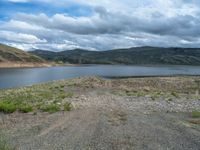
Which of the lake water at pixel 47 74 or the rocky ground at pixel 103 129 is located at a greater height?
the rocky ground at pixel 103 129

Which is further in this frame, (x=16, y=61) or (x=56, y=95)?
(x=16, y=61)

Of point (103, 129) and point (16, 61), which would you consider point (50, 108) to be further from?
point (16, 61)

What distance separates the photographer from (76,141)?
11.5 m

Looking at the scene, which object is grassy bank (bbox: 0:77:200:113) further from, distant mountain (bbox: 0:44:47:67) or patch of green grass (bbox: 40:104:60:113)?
distant mountain (bbox: 0:44:47:67)

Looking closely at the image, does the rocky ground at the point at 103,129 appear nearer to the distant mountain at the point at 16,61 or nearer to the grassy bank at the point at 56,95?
the grassy bank at the point at 56,95

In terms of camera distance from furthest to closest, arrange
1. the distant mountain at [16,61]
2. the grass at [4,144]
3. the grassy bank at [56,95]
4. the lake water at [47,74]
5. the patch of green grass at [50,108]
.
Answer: the distant mountain at [16,61]
the lake water at [47,74]
the grassy bank at [56,95]
the patch of green grass at [50,108]
the grass at [4,144]

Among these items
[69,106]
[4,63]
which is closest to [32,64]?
[4,63]

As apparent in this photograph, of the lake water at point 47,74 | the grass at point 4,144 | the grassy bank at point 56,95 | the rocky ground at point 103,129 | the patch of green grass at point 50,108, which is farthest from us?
the lake water at point 47,74

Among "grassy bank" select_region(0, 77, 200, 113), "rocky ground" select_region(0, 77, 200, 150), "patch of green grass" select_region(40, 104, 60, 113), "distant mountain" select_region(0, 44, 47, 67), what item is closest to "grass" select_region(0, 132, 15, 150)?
"rocky ground" select_region(0, 77, 200, 150)

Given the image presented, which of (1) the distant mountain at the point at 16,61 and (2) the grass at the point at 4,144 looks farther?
(1) the distant mountain at the point at 16,61

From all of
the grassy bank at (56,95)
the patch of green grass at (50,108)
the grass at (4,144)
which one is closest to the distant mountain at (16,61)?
the grassy bank at (56,95)

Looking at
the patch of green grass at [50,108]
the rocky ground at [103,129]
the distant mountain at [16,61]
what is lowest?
the rocky ground at [103,129]

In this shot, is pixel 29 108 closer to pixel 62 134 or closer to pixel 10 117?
pixel 10 117

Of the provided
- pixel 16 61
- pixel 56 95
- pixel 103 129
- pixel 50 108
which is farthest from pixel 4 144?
pixel 16 61
